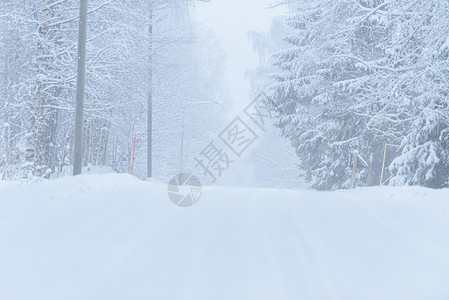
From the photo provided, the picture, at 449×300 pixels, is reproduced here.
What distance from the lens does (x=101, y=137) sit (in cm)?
2330

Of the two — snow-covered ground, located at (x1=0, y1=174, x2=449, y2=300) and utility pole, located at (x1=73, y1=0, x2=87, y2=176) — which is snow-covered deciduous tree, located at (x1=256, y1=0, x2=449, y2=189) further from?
utility pole, located at (x1=73, y1=0, x2=87, y2=176)

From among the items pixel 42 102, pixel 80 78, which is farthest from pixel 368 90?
pixel 42 102

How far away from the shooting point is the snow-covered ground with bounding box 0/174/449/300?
446 cm

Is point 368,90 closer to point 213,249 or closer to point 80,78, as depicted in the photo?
point 80,78

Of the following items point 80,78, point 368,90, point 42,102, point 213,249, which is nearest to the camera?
point 213,249

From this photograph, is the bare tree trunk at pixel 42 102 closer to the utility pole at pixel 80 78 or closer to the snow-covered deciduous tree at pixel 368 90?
the utility pole at pixel 80 78

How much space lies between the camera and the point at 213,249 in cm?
566

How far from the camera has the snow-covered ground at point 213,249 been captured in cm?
446

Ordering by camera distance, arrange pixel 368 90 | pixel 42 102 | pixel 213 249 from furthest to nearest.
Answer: pixel 368 90, pixel 42 102, pixel 213 249

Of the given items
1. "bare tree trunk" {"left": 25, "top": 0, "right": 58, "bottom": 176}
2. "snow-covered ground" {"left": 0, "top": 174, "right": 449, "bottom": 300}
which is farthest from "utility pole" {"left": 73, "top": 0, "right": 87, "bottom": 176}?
"snow-covered ground" {"left": 0, "top": 174, "right": 449, "bottom": 300}

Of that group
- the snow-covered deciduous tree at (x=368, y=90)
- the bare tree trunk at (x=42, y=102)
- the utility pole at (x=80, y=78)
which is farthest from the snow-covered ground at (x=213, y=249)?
the bare tree trunk at (x=42, y=102)

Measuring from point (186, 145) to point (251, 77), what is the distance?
8.20 metres

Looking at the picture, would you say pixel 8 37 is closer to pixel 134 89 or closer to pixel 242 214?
pixel 134 89

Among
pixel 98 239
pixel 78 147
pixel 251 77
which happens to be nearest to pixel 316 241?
pixel 98 239
